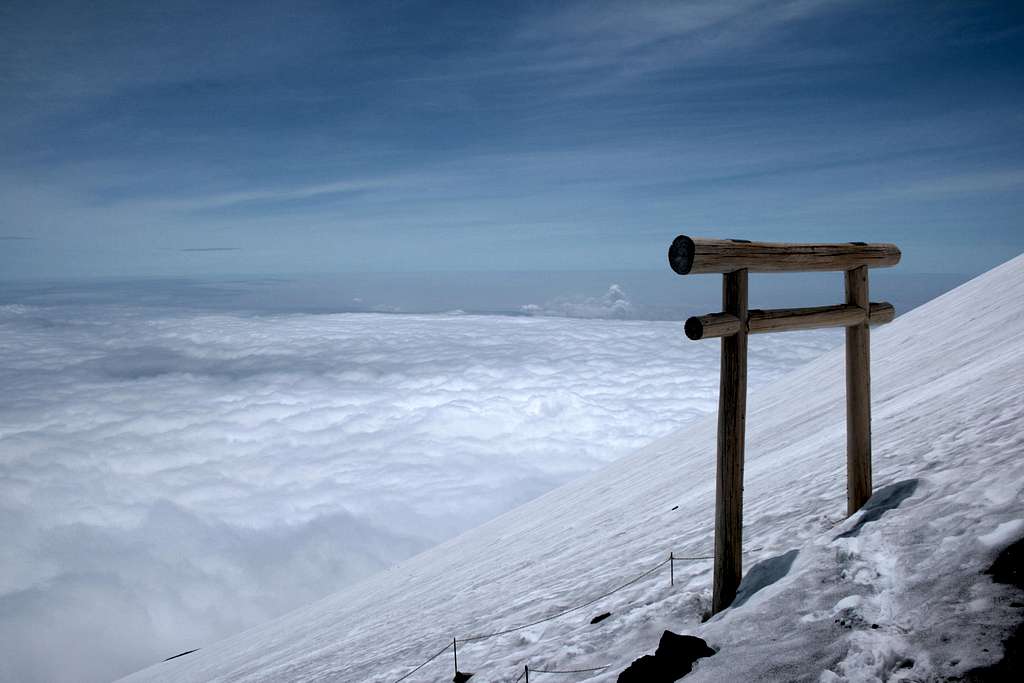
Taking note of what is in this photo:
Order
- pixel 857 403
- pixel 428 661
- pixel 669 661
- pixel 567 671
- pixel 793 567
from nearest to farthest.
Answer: pixel 669 661 → pixel 793 567 → pixel 567 671 → pixel 857 403 → pixel 428 661

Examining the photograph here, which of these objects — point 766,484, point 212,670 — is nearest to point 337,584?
point 212,670

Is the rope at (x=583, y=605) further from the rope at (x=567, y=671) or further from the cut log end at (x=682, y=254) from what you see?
the cut log end at (x=682, y=254)

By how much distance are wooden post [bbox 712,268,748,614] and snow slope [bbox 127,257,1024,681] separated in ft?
0.69

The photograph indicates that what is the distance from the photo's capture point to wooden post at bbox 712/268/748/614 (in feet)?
11.9

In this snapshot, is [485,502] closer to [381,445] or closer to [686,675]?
[381,445]

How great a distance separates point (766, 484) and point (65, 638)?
520ft

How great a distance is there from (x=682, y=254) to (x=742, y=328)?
68 cm

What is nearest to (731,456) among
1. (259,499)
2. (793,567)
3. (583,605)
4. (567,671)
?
(793,567)

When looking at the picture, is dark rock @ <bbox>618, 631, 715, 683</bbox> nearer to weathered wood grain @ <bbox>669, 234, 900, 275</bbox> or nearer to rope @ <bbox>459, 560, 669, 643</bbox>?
rope @ <bbox>459, 560, 669, 643</bbox>

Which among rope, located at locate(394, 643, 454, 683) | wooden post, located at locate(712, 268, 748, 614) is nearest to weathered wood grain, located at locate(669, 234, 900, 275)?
wooden post, located at locate(712, 268, 748, 614)

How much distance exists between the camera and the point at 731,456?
3641 mm

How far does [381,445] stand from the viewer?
149 m

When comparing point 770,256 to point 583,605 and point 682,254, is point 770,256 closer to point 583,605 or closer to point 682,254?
point 682,254

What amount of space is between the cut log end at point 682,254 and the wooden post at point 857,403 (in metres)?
1.59
